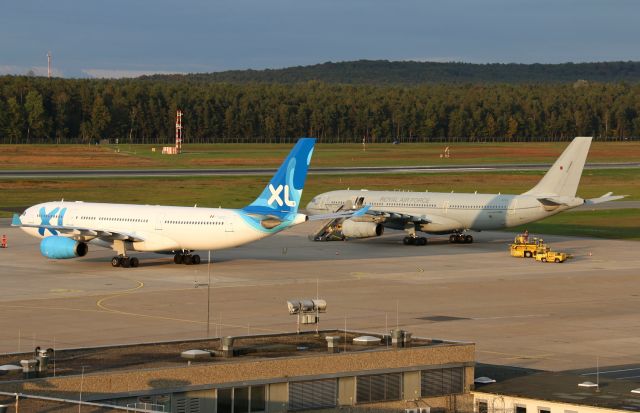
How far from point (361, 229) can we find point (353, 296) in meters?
25.6

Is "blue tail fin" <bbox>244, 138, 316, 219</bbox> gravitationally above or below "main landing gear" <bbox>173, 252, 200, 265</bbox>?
above

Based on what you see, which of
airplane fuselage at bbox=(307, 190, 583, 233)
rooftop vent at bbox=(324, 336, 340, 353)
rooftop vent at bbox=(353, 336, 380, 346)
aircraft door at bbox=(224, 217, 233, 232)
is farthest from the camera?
airplane fuselage at bbox=(307, 190, 583, 233)

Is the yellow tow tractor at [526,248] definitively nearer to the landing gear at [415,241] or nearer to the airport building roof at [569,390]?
the landing gear at [415,241]

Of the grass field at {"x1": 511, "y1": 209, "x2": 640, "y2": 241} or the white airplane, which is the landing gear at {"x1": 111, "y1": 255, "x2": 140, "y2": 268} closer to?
the white airplane

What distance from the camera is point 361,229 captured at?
281ft

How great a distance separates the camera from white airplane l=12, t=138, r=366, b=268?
2640 inches

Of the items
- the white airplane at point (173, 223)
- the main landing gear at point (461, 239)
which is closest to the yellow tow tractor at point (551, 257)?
the main landing gear at point (461, 239)

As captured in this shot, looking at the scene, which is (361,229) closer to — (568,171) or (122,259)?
(568,171)

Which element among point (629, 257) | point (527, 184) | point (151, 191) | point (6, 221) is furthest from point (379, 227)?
point (527, 184)

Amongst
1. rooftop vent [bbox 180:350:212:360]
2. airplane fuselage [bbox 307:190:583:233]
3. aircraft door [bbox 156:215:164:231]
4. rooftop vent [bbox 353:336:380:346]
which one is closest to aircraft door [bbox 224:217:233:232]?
aircraft door [bbox 156:215:164:231]

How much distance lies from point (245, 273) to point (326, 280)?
515 centimetres

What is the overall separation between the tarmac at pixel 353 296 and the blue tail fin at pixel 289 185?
12.3 feet

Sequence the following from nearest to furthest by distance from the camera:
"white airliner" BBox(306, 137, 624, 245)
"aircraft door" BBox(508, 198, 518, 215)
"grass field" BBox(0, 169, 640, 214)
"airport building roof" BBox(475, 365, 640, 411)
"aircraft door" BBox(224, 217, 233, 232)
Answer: "airport building roof" BBox(475, 365, 640, 411) → "aircraft door" BBox(224, 217, 233, 232) → "white airliner" BBox(306, 137, 624, 245) → "aircraft door" BBox(508, 198, 518, 215) → "grass field" BBox(0, 169, 640, 214)

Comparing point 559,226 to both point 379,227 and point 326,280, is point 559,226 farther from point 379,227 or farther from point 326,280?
point 326,280
